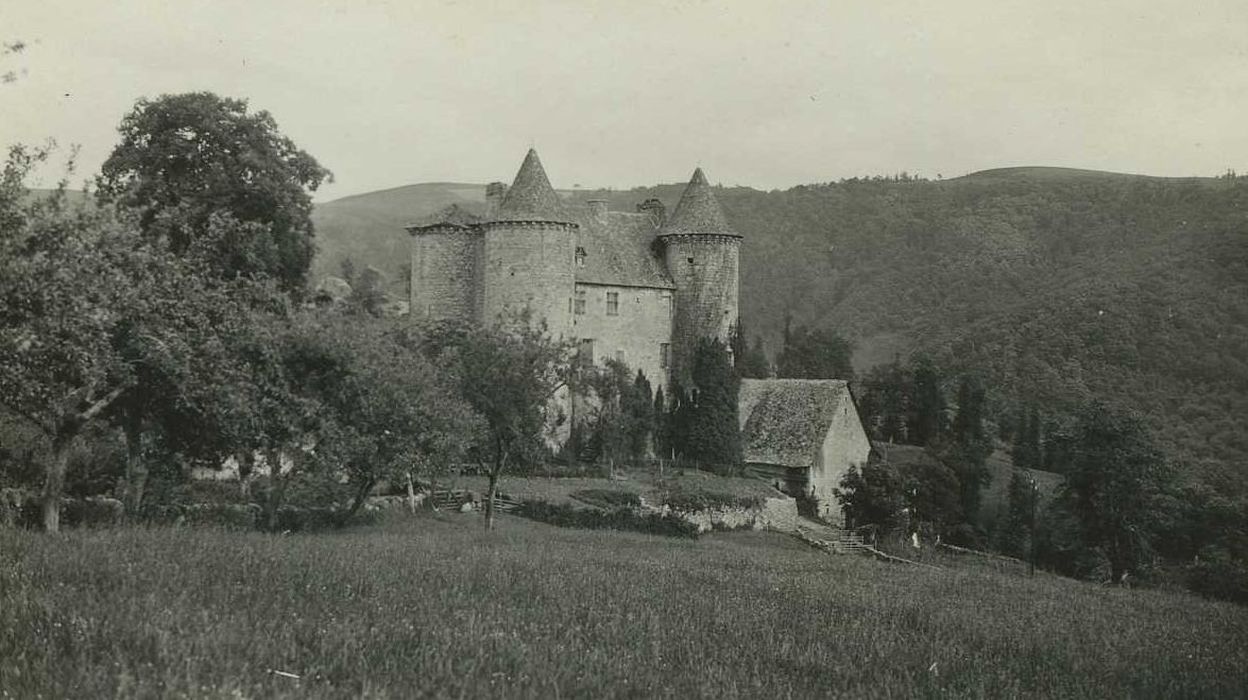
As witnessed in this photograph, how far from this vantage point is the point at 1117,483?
142 feet

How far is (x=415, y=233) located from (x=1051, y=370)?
6604 centimetres

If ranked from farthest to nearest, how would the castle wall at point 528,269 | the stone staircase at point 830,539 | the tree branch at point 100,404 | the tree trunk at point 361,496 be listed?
the castle wall at point 528,269 < the stone staircase at point 830,539 < the tree trunk at point 361,496 < the tree branch at point 100,404

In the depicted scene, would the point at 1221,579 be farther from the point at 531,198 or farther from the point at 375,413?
the point at 531,198

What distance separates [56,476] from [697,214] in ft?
141

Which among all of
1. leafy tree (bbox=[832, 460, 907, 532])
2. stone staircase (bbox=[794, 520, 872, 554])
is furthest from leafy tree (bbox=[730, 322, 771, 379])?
leafy tree (bbox=[832, 460, 907, 532])

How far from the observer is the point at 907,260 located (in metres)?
136

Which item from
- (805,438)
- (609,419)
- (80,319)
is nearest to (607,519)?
(609,419)

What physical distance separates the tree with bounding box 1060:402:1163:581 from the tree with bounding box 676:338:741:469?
680 inches

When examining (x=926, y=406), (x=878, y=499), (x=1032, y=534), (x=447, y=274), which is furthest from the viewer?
(x=926, y=406)

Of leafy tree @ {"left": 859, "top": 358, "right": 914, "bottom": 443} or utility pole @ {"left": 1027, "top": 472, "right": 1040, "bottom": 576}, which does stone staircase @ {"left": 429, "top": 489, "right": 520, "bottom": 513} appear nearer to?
utility pole @ {"left": 1027, "top": 472, "right": 1040, "bottom": 576}

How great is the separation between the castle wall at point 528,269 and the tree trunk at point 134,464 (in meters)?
26.4

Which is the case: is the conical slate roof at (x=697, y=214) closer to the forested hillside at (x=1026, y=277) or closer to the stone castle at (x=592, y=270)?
the stone castle at (x=592, y=270)

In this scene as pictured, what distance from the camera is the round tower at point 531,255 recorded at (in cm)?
4578

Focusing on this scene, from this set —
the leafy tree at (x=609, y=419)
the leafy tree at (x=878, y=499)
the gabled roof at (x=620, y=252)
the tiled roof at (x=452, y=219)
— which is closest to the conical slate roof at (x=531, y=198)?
the tiled roof at (x=452, y=219)
